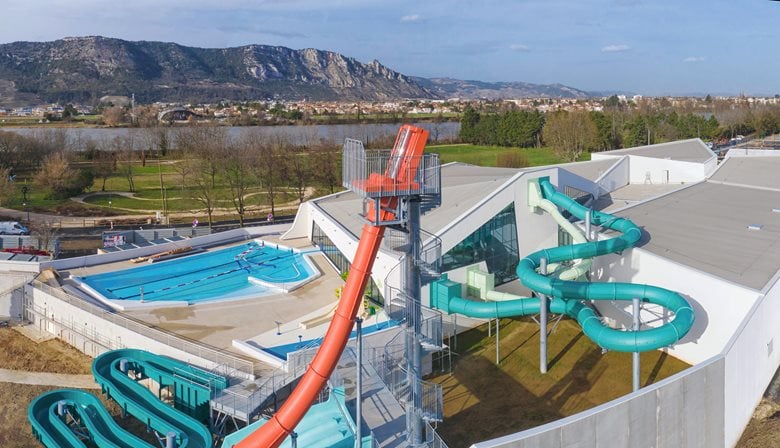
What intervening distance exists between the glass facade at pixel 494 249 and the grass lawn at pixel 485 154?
47731mm

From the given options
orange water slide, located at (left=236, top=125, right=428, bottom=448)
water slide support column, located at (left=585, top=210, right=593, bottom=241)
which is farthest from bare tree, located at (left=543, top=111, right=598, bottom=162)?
orange water slide, located at (left=236, top=125, right=428, bottom=448)

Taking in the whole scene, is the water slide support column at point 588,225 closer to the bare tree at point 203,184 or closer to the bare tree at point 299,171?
the bare tree at point 203,184

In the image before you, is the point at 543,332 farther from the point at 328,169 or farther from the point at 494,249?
the point at 328,169

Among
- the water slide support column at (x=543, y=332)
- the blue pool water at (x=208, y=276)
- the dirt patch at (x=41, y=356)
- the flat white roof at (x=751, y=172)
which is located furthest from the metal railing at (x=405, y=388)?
the flat white roof at (x=751, y=172)

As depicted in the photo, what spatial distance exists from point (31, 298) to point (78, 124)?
115m

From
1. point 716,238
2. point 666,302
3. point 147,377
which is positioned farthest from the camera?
point 716,238

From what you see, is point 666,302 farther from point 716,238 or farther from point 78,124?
point 78,124

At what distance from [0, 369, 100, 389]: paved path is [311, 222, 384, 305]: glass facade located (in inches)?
385

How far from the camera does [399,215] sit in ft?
45.6

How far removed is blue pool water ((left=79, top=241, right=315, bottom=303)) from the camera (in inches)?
1036

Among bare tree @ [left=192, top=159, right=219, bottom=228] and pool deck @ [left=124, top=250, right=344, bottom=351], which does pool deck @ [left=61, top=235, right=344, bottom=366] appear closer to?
pool deck @ [left=124, top=250, right=344, bottom=351]

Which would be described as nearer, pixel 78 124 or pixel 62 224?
pixel 62 224

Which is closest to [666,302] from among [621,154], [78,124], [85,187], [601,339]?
[601,339]

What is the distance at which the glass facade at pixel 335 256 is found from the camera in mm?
24547
